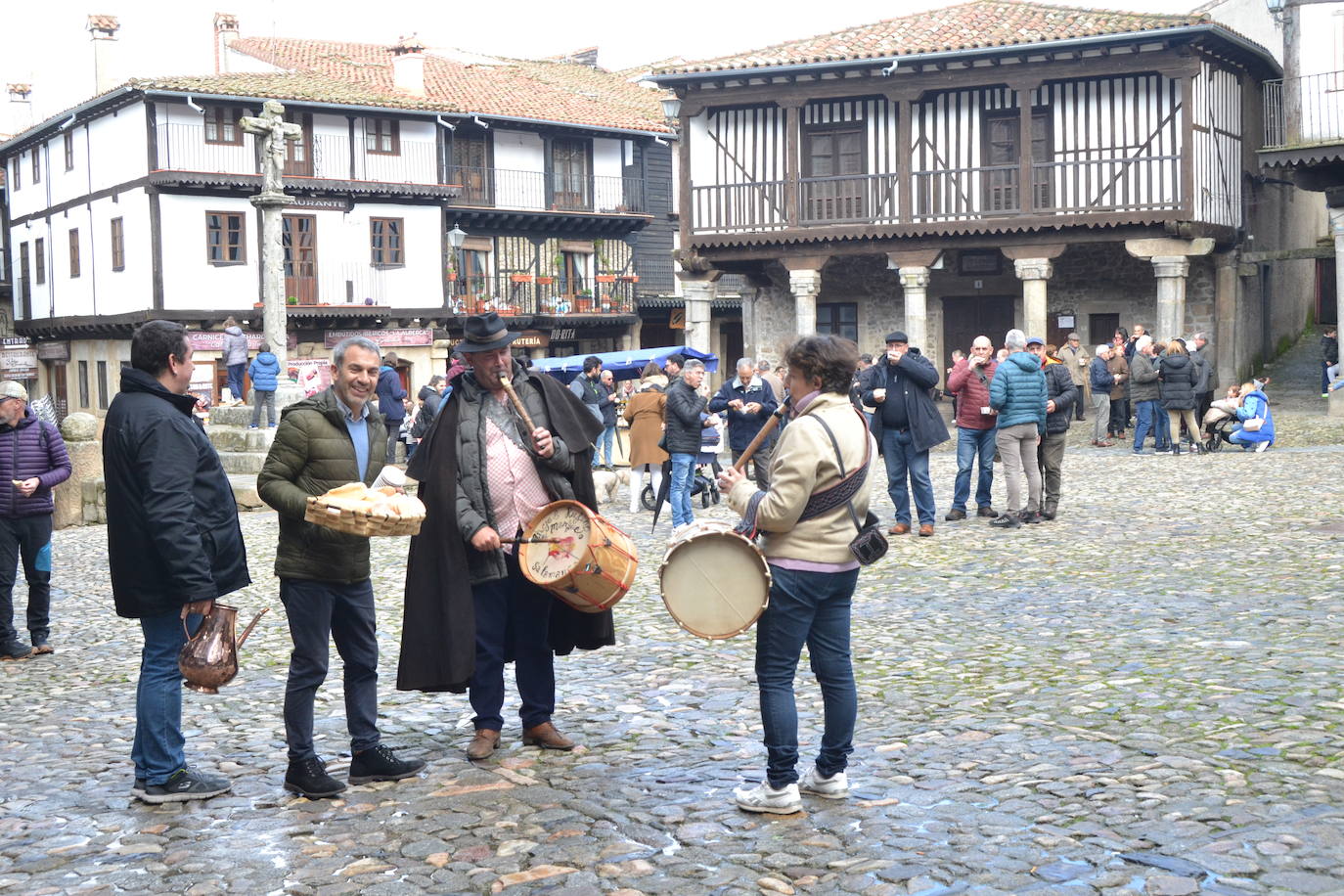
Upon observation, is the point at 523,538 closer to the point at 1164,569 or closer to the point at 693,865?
the point at 693,865

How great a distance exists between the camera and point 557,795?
563 cm

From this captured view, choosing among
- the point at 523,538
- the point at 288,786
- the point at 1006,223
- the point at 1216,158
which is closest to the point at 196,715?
the point at 288,786

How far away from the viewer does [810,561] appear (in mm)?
5359

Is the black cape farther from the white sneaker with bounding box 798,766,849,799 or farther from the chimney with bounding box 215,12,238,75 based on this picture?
the chimney with bounding box 215,12,238,75

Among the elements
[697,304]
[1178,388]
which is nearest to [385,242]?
[697,304]

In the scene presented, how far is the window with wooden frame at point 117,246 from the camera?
Answer: 120 ft

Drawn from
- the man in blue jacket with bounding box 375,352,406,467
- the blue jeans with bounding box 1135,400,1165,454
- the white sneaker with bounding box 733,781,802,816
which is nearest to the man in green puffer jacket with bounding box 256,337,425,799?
the white sneaker with bounding box 733,781,802,816

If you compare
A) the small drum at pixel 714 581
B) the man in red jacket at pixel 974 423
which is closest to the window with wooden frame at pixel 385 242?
the man in red jacket at pixel 974 423

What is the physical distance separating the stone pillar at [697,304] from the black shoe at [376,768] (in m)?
25.0

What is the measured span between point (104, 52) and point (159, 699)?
1561 inches

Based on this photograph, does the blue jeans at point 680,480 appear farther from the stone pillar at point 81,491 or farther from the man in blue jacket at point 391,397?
the stone pillar at point 81,491

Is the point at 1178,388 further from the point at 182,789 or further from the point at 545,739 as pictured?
the point at 182,789

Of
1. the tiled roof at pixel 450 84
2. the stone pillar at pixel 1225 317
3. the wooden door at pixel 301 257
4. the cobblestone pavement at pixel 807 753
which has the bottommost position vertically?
the cobblestone pavement at pixel 807 753

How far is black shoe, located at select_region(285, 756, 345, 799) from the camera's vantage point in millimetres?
5668
